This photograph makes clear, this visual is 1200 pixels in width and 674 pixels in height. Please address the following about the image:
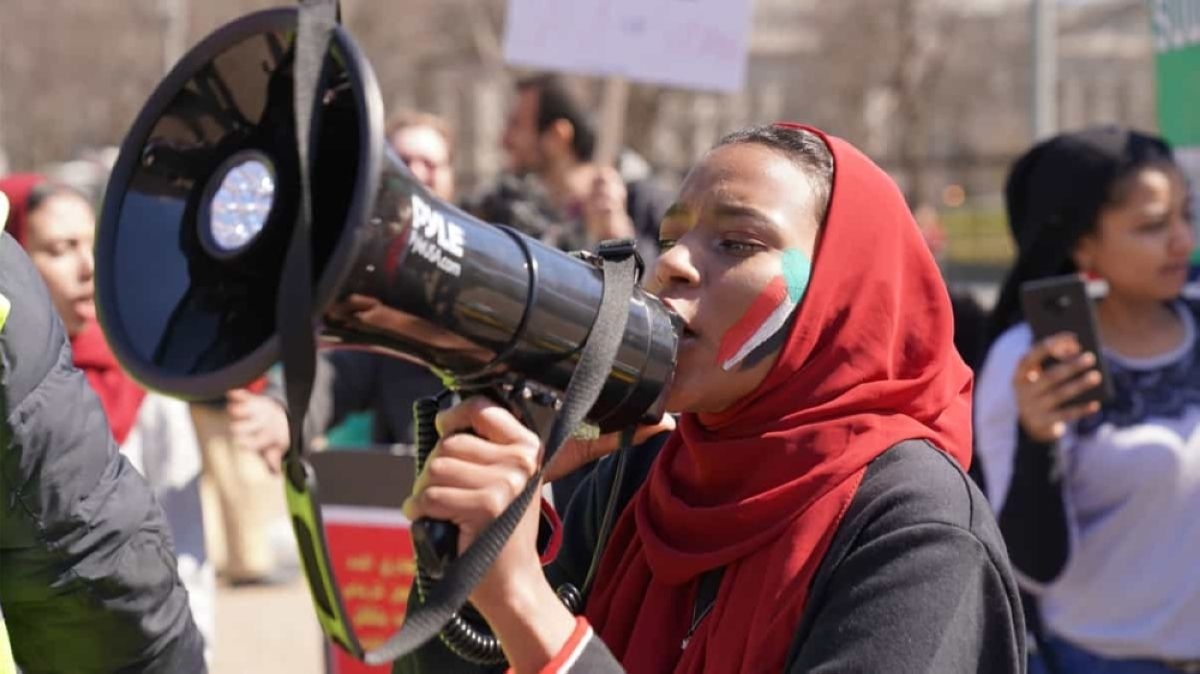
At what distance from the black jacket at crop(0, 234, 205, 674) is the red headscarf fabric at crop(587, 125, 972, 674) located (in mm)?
818

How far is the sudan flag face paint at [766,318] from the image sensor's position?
6.91ft

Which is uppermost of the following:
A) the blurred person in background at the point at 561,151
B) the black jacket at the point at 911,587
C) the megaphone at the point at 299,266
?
the megaphone at the point at 299,266

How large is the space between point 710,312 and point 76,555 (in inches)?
42.3

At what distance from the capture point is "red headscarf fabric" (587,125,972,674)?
6.75 feet

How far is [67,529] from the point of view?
2.57 meters

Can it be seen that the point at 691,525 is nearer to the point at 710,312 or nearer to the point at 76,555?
the point at 710,312

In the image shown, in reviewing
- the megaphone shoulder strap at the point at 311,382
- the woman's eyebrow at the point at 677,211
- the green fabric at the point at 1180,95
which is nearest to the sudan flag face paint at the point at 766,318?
the woman's eyebrow at the point at 677,211

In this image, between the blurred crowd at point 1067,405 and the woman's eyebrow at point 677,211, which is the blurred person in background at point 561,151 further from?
the woman's eyebrow at point 677,211

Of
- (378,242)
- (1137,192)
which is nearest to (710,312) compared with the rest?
(378,242)

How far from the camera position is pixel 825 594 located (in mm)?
2008

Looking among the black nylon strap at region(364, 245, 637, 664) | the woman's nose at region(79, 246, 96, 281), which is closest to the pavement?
the woman's nose at region(79, 246, 96, 281)

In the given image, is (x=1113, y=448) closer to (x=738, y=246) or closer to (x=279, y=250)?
(x=738, y=246)

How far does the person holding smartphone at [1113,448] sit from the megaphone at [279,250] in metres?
2.21

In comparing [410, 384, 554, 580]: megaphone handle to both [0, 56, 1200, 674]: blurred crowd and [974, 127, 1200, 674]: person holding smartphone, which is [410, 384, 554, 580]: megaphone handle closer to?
[0, 56, 1200, 674]: blurred crowd
